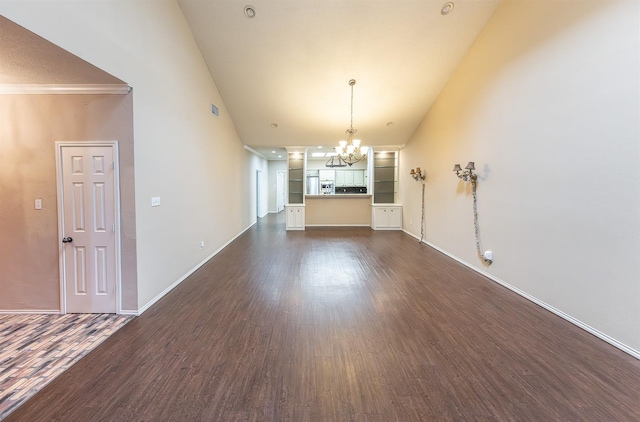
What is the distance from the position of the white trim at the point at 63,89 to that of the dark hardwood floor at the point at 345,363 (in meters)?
2.50

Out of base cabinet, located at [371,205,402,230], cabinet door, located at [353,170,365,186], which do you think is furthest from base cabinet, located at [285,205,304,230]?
cabinet door, located at [353,170,365,186]

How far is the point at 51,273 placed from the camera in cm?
296

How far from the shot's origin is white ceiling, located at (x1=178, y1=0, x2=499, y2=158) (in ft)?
13.3

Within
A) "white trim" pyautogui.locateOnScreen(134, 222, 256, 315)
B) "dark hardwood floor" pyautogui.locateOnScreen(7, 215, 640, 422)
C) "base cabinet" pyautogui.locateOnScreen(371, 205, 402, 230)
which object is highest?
"base cabinet" pyautogui.locateOnScreen(371, 205, 402, 230)

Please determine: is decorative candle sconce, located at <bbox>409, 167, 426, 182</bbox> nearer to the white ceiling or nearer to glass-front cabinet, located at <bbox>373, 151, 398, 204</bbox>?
the white ceiling

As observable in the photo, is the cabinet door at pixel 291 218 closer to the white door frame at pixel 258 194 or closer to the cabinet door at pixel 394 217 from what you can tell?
the white door frame at pixel 258 194

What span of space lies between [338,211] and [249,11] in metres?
6.32

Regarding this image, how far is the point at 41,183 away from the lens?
289 centimetres

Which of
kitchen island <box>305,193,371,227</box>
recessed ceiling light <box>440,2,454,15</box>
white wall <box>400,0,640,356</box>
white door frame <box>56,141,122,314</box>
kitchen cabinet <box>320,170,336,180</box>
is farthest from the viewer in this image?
kitchen cabinet <box>320,170,336,180</box>

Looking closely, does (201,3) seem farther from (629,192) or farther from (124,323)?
(629,192)

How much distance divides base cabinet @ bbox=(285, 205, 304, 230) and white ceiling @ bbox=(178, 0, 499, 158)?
2.83 metres

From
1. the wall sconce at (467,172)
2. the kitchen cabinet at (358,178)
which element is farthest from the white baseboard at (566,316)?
the kitchen cabinet at (358,178)

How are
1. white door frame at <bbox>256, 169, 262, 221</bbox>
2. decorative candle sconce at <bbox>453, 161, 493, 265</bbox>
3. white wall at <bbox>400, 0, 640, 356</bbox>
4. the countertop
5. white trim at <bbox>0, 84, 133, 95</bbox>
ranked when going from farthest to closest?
white door frame at <bbox>256, 169, 262, 221</bbox>
the countertop
decorative candle sconce at <bbox>453, 161, 493, 265</bbox>
white trim at <bbox>0, 84, 133, 95</bbox>
white wall at <bbox>400, 0, 640, 356</bbox>

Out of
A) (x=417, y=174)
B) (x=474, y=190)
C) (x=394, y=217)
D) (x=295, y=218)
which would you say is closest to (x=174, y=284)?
(x=474, y=190)
